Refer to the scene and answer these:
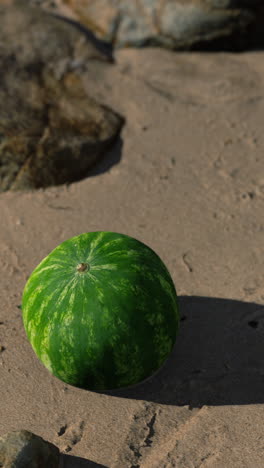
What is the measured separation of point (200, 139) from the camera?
644cm

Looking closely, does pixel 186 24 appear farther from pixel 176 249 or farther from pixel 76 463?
pixel 76 463

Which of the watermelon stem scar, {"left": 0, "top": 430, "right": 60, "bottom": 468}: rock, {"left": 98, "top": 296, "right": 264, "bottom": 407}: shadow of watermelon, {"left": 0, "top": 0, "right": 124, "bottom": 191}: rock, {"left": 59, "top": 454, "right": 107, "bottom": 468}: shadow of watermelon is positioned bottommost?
{"left": 0, "top": 0, "right": 124, "bottom": 191}: rock

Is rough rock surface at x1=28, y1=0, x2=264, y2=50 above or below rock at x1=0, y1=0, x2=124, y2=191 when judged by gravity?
above

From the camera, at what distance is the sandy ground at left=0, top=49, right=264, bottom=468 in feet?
13.3

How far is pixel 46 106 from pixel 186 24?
1910 millimetres

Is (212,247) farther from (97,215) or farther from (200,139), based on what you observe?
(200,139)

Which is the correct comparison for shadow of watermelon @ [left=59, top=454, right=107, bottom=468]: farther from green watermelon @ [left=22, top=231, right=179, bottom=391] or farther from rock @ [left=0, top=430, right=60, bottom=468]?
green watermelon @ [left=22, top=231, right=179, bottom=391]

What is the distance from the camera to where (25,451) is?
361 cm

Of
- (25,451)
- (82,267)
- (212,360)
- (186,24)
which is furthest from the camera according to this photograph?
(186,24)

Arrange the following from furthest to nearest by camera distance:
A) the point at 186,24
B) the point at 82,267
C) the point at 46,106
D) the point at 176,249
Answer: the point at 186,24, the point at 46,106, the point at 176,249, the point at 82,267

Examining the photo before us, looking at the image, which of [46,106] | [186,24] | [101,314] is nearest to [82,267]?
[101,314]

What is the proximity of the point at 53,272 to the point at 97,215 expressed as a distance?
1679 mm

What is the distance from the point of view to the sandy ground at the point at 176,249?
4059 mm

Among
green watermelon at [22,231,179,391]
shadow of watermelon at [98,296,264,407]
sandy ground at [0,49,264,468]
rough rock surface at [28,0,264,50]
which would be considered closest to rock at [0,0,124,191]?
sandy ground at [0,49,264,468]
